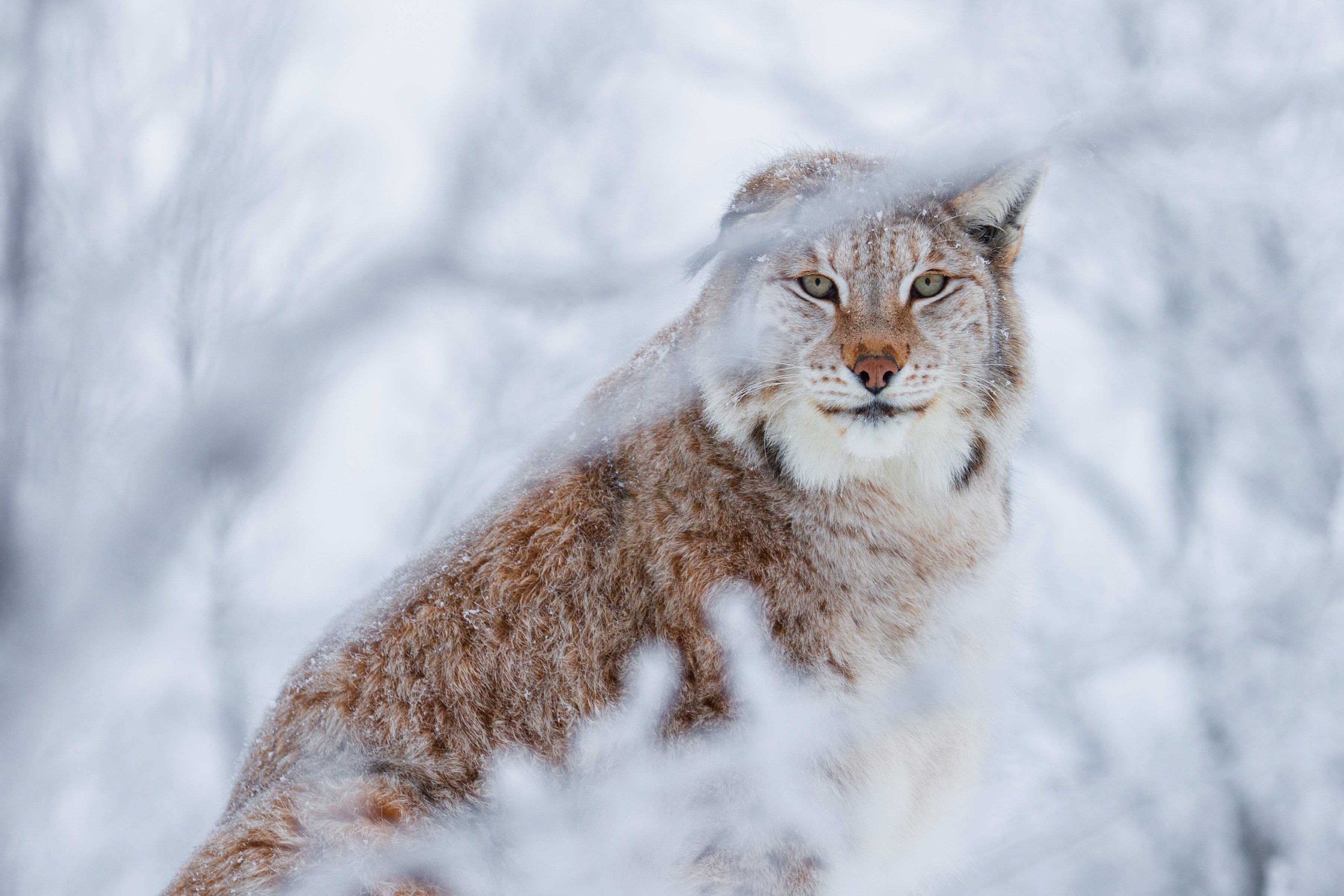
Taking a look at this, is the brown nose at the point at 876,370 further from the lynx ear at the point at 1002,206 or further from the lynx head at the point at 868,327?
the lynx ear at the point at 1002,206

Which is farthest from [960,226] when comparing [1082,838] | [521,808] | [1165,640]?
[521,808]

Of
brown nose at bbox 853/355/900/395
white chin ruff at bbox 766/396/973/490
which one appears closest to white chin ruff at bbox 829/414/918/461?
white chin ruff at bbox 766/396/973/490

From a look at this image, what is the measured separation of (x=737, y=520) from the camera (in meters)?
3.84

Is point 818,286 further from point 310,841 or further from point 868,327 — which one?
point 310,841

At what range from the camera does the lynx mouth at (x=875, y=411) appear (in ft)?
11.7

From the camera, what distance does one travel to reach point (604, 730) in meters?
3.62

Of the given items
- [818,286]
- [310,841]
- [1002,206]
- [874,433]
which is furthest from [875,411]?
[310,841]

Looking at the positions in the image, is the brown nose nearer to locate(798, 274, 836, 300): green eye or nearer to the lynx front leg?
locate(798, 274, 836, 300): green eye

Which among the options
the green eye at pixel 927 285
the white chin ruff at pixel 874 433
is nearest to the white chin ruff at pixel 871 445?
the white chin ruff at pixel 874 433

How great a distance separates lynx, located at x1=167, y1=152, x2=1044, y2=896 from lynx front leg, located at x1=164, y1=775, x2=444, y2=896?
0.01 metres

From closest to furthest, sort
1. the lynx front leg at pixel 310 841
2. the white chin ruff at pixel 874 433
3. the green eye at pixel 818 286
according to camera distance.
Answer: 1. the lynx front leg at pixel 310 841
2. the white chin ruff at pixel 874 433
3. the green eye at pixel 818 286

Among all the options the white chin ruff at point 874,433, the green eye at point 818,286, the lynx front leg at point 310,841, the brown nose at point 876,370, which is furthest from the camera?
the green eye at point 818,286

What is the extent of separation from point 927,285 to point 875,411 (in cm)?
54

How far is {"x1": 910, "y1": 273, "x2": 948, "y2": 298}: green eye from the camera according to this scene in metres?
3.75
